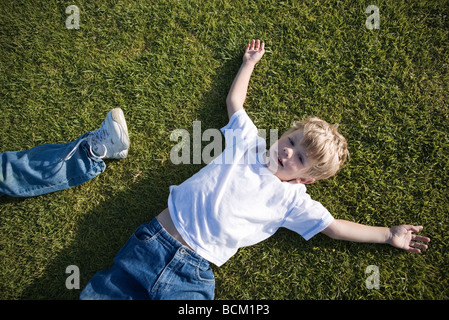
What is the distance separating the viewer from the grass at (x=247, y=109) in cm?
264

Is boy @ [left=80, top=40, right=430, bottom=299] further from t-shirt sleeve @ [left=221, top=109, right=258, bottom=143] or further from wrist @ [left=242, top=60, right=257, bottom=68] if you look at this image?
wrist @ [left=242, top=60, right=257, bottom=68]

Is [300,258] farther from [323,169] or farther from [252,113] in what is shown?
[252,113]

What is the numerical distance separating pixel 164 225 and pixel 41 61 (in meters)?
2.07

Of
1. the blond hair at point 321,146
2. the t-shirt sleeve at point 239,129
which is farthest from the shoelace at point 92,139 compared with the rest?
the blond hair at point 321,146

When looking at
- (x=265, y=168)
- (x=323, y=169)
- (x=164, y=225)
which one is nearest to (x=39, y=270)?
(x=164, y=225)

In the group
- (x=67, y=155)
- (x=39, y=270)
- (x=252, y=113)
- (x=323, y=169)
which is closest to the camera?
(x=323, y=169)

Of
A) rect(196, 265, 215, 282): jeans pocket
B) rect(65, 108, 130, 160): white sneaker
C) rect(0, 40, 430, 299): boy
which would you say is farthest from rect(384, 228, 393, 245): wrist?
rect(65, 108, 130, 160): white sneaker

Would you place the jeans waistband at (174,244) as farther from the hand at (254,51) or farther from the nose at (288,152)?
the hand at (254,51)

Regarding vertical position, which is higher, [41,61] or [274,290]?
[41,61]

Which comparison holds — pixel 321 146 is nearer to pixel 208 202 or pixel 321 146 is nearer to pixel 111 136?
pixel 208 202

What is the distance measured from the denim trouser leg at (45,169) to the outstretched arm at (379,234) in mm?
2104

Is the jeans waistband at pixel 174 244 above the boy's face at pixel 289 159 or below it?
below

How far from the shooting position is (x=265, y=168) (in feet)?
7.48

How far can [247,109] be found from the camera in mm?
2854
